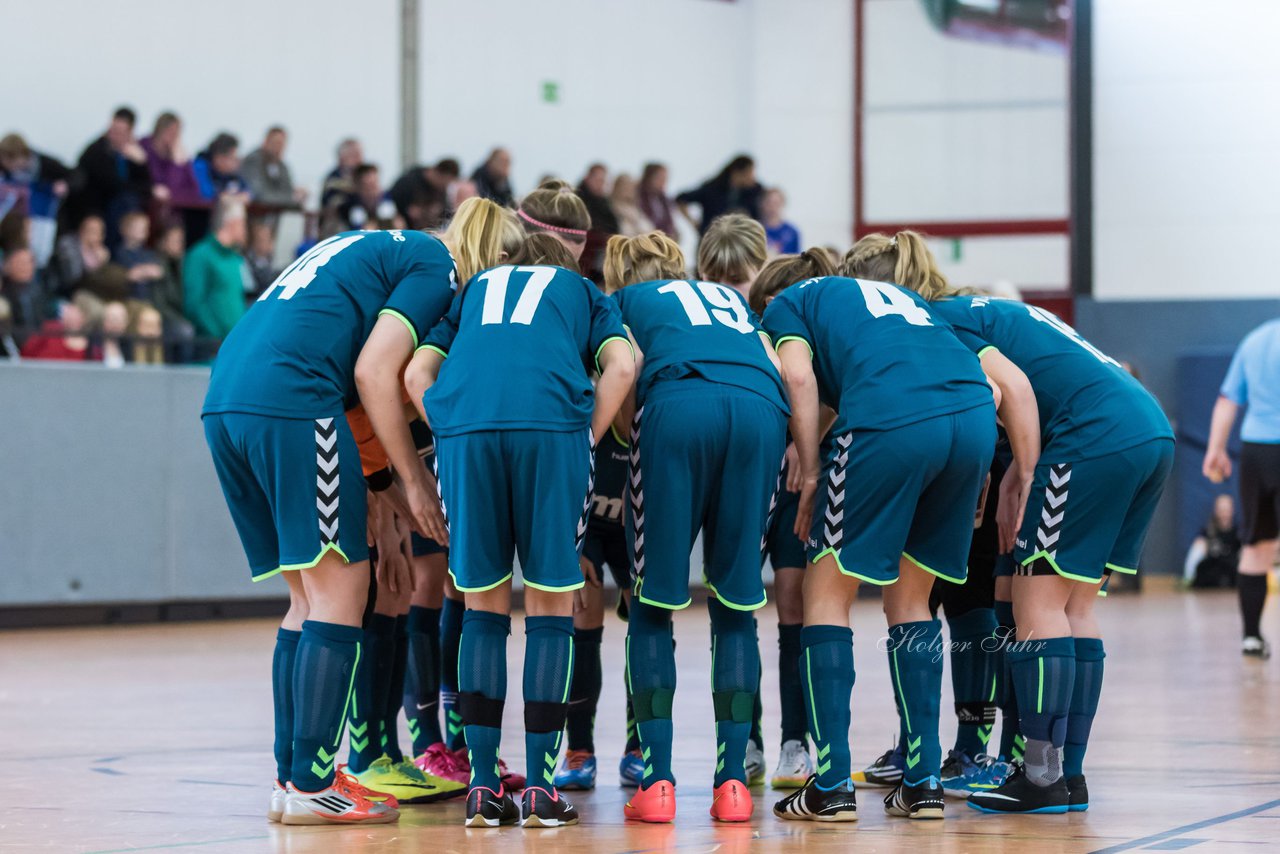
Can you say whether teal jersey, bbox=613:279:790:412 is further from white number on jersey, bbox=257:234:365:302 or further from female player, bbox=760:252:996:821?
white number on jersey, bbox=257:234:365:302

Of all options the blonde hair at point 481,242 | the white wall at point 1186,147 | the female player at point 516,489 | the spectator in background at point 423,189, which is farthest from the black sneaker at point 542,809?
the white wall at point 1186,147

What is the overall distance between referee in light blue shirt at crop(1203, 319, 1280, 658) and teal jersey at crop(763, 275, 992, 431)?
195 inches

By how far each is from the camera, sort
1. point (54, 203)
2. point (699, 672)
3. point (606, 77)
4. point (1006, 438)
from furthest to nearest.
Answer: point (606, 77)
point (54, 203)
point (699, 672)
point (1006, 438)

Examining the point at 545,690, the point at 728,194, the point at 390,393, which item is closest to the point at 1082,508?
the point at 545,690

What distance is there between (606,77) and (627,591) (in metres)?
14.7

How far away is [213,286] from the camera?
13258 mm

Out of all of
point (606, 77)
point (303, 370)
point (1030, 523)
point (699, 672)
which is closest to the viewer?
point (303, 370)

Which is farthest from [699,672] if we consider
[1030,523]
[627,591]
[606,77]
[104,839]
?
[606,77]

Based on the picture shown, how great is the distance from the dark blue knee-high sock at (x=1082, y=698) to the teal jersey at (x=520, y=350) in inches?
63.6

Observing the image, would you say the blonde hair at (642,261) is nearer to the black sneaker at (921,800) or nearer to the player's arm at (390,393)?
the player's arm at (390,393)

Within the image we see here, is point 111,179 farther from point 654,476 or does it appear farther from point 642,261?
point 654,476

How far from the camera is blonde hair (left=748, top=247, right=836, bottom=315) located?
5.51 metres

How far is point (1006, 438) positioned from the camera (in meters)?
5.36

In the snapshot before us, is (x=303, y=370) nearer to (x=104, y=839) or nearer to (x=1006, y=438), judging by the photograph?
(x=104, y=839)
